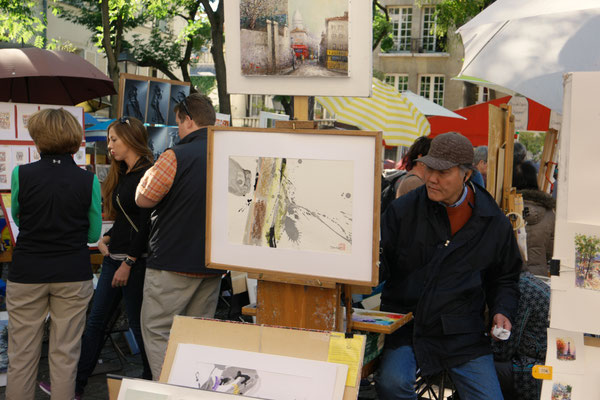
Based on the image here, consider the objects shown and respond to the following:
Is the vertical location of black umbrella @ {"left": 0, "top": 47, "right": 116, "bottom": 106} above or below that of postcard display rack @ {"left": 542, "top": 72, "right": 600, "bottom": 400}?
above

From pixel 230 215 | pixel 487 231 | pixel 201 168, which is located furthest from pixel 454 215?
pixel 201 168

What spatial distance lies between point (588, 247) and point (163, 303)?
211cm

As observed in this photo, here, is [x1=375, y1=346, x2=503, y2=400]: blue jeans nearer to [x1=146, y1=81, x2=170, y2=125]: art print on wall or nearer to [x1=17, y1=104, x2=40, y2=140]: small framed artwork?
[x1=17, y1=104, x2=40, y2=140]: small framed artwork

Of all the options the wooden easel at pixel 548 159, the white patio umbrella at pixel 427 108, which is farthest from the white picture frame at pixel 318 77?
the white patio umbrella at pixel 427 108

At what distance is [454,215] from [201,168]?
127 centimetres

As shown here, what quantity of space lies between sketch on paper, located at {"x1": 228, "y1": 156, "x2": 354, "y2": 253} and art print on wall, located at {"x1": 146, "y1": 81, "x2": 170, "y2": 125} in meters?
3.78

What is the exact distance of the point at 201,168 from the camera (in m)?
3.52

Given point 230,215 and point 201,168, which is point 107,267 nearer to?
point 201,168

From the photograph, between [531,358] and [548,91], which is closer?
[531,358]

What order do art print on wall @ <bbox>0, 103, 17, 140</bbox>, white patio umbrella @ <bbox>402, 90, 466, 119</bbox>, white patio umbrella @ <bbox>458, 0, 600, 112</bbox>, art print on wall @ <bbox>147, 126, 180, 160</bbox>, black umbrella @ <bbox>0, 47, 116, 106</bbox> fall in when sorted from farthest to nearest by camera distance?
white patio umbrella @ <bbox>402, 90, 466, 119</bbox> < art print on wall @ <bbox>147, 126, 180, 160</bbox> < black umbrella @ <bbox>0, 47, 116, 106</bbox> < art print on wall @ <bbox>0, 103, 17, 140</bbox> < white patio umbrella @ <bbox>458, 0, 600, 112</bbox>

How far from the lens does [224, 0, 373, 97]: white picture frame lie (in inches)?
94.7

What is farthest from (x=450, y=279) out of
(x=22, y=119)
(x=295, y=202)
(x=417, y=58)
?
(x=417, y=58)

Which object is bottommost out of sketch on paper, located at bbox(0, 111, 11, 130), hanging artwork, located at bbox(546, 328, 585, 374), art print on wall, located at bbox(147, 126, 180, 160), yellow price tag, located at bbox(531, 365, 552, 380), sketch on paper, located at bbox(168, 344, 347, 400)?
sketch on paper, located at bbox(168, 344, 347, 400)

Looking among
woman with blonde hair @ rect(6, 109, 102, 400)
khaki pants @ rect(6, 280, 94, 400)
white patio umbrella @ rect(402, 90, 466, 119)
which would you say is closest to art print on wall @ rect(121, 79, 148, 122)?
woman with blonde hair @ rect(6, 109, 102, 400)
